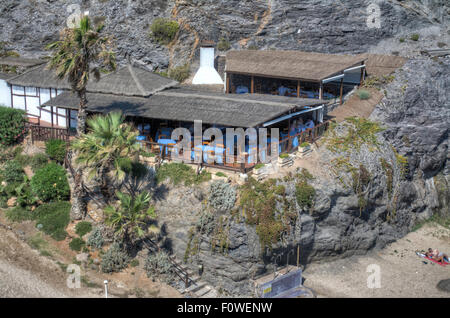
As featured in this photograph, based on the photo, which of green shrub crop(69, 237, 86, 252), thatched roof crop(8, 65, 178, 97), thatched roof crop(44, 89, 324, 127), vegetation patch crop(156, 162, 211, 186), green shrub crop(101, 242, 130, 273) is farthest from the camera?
thatched roof crop(8, 65, 178, 97)

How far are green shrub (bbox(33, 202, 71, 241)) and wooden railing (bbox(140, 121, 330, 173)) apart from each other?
200 inches

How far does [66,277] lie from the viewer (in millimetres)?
20344

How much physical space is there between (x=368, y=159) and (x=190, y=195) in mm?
10023

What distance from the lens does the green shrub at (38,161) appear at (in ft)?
86.4

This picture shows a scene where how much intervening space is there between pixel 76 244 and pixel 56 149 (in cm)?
632

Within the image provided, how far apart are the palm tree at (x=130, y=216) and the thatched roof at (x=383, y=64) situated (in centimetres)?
2080

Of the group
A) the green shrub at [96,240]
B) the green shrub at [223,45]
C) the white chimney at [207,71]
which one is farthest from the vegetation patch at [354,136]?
the green shrub at [223,45]

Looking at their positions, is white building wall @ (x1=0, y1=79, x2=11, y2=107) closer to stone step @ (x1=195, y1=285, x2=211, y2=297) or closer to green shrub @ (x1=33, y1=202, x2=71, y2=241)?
green shrub @ (x1=33, y1=202, x2=71, y2=241)

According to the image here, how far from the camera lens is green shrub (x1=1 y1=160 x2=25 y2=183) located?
2573 cm

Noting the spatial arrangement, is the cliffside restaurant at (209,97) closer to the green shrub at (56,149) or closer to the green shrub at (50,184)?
the green shrub at (56,149)

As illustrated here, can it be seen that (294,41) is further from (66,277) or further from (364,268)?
(66,277)

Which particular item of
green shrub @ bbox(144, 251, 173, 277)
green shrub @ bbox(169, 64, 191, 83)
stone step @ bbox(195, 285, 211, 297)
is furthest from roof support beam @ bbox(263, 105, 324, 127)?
green shrub @ bbox(169, 64, 191, 83)

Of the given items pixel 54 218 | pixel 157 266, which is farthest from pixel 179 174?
pixel 54 218

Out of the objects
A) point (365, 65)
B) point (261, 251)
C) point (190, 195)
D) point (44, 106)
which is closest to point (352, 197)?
point (261, 251)
